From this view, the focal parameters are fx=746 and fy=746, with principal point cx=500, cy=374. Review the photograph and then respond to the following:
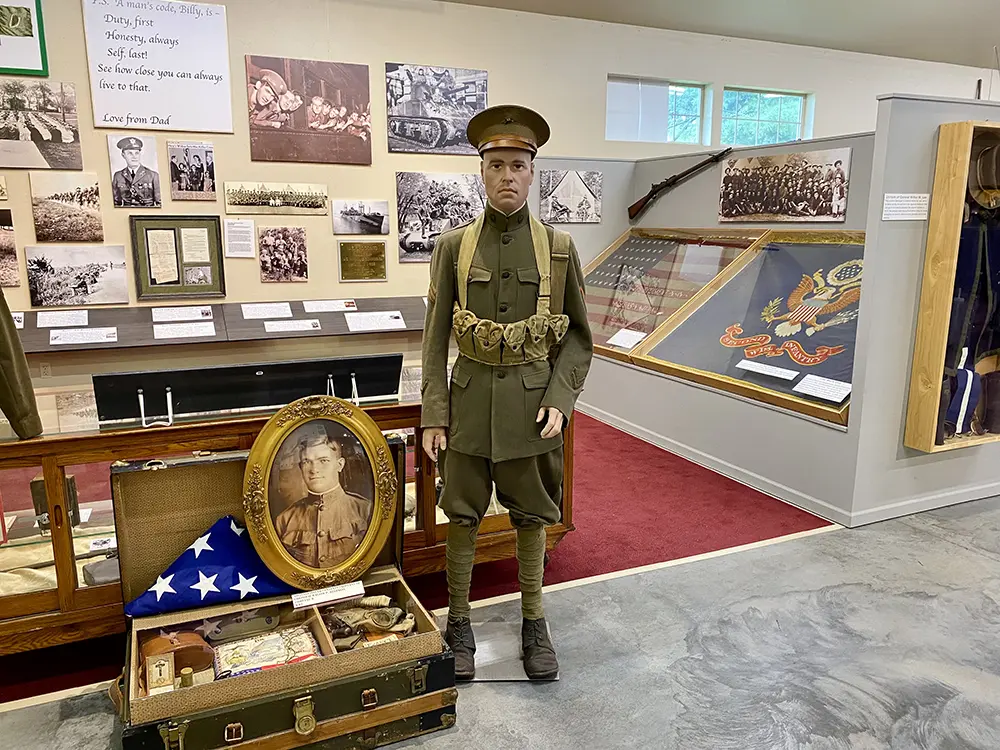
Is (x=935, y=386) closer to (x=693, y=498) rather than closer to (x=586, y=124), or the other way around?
(x=693, y=498)

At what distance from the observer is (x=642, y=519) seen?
3.76 metres

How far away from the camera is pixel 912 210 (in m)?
3.46

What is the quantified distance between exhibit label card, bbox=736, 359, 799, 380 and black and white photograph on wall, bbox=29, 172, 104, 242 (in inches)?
163

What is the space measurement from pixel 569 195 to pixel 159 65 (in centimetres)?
329

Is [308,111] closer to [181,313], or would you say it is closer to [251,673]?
[181,313]

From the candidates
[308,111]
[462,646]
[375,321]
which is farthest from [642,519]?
[308,111]

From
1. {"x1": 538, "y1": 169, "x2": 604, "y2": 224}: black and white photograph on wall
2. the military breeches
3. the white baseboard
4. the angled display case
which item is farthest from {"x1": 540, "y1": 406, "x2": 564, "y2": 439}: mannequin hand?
{"x1": 538, "y1": 169, "x2": 604, "y2": 224}: black and white photograph on wall

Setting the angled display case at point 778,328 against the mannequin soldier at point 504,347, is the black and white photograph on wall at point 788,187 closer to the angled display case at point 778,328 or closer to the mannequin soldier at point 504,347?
the angled display case at point 778,328

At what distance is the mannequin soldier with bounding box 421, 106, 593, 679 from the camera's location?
87.8 inches

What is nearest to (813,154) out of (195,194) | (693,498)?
(693,498)

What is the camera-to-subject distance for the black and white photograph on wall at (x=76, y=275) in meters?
4.74

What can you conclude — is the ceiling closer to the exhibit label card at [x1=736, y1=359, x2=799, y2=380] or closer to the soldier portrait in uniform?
the soldier portrait in uniform

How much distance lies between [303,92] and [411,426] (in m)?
3.41

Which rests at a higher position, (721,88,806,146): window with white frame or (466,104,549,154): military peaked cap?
(721,88,806,146): window with white frame
